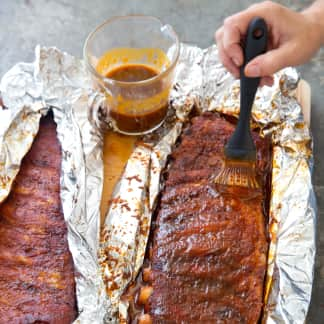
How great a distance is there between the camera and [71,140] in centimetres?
233

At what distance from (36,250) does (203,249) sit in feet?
2.34

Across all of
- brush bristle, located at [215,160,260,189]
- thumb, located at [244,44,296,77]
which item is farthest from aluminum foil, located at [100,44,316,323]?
thumb, located at [244,44,296,77]

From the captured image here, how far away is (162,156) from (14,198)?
747 mm

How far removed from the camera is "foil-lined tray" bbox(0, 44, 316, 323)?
192 cm

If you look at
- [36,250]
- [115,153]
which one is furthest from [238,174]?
[36,250]

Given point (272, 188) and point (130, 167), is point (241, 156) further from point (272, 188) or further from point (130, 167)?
point (130, 167)

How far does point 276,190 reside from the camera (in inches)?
86.4

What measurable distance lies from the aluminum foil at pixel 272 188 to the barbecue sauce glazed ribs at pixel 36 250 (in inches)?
7.8

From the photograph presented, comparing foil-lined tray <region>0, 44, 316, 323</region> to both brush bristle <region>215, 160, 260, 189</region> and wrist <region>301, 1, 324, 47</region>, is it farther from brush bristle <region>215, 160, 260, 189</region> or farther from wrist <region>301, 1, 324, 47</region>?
wrist <region>301, 1, 324, 47</region>

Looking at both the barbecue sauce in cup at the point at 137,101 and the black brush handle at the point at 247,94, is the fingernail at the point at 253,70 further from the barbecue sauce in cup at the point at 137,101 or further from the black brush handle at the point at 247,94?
the barbecue sauce in cup at the point at 137,101

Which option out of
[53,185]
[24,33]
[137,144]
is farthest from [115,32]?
[24,33]

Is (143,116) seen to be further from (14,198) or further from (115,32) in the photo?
(14,198)

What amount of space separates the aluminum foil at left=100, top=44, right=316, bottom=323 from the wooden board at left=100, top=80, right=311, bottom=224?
57mm

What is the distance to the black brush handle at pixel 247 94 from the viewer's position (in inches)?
71.9
